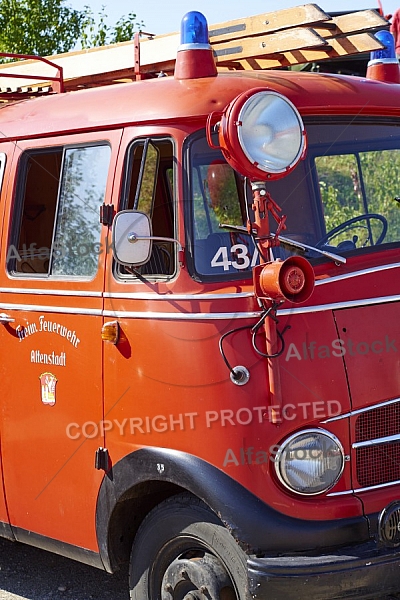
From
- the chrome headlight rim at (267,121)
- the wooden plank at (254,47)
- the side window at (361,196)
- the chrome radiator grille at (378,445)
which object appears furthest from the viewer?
the wooden plank at (254,47)

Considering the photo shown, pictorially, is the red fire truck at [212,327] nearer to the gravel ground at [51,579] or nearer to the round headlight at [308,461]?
the round headlight at [308,461]

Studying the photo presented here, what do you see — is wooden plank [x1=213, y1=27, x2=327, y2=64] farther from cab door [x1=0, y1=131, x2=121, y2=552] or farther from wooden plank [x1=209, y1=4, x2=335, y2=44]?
cab door [x1=0, y1=131, x2=121, y2=552]

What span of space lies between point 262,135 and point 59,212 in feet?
4.26

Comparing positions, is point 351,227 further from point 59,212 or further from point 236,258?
point 59,212

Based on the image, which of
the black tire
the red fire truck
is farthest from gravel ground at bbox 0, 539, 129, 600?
the black tire

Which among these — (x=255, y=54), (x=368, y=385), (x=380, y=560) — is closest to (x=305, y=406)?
(x=368, y=385)

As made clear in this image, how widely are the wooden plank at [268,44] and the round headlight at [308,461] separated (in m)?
1.91

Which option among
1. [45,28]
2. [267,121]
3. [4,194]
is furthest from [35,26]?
[267,121]

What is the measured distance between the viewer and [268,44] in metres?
4.62

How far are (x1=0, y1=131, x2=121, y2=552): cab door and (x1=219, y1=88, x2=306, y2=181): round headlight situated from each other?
766 mm

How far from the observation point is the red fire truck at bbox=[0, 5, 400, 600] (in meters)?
3.62

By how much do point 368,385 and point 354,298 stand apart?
38 cm

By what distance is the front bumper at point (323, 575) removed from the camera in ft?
11.3

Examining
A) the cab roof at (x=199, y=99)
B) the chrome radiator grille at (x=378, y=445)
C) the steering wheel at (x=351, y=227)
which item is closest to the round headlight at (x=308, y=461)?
the chrome radiator grille at (x=378, y=445)
